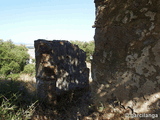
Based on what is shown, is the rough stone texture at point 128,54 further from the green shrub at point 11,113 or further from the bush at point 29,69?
the bush at point 29,69

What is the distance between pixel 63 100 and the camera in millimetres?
3891

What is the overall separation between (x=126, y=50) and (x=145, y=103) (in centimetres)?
75

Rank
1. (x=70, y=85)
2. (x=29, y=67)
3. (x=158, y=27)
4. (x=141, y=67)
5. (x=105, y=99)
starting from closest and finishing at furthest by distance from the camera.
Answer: (x=158, y=27) < (x=141, y=67) < (x=105, y=99) < (x=70, y=85) < (x=29, y=67)

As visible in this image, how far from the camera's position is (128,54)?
77.9 inches

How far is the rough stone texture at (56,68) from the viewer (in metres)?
3.61

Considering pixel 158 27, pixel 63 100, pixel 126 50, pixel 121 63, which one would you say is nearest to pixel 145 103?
pixel 121 63

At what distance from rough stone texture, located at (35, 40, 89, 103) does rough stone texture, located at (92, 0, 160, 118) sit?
1.64 metres

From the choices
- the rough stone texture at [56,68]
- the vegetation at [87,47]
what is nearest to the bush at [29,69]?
the rough stone texture at [56,68]

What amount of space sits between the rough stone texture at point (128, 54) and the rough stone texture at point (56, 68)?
5.37 feet

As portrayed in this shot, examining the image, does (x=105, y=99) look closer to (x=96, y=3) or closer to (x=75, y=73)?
(x=96, y=3)

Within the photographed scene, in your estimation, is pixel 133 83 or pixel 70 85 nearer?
pixel 133 83

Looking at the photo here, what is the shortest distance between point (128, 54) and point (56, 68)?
2274mm

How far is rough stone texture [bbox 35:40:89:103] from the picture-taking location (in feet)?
11.9

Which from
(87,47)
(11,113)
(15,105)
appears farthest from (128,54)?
(87,47)
